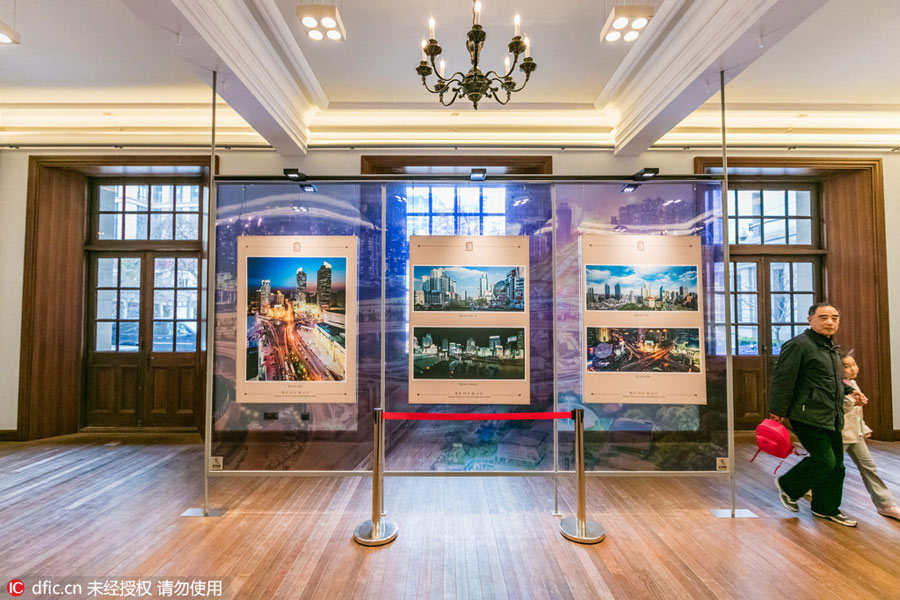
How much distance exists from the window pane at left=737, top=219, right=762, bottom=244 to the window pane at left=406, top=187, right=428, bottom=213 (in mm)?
4555

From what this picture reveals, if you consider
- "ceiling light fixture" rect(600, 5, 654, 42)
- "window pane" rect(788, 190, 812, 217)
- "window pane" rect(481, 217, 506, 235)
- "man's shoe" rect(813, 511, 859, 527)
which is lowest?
"man's shoe" rect(813, 511, 859, 527)

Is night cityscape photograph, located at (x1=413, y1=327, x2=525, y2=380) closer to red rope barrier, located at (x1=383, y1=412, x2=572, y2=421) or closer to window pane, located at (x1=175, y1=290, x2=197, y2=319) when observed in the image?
red rope barrier, located at (x1=383, y1=412, x2=572, y2=421)

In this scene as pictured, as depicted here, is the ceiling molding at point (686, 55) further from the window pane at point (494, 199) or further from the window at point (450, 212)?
the window at point (450, 212)

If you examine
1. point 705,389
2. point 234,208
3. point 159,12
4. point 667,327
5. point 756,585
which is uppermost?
point 159,12

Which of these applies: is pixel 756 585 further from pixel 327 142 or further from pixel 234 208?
pixel 327 142

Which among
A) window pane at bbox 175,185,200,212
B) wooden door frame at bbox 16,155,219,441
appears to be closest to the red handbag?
wooden door frame at bbox 16,155,219,441

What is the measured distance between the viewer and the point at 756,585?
240 centimetres

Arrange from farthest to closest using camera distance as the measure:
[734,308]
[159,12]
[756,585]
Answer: [734,308], [159,12], [756,585]

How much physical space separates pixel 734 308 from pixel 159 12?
6.53 metres

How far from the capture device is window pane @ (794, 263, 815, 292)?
558 cm

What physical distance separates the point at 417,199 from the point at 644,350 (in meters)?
2.23

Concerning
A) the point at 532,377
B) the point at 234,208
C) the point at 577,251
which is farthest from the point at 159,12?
the point at 532,377

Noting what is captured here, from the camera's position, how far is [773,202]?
565 centimetres

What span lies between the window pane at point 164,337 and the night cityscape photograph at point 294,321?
120 inches
